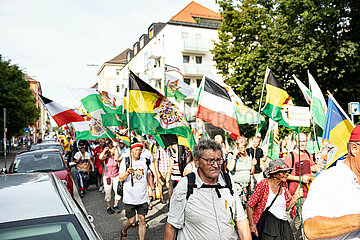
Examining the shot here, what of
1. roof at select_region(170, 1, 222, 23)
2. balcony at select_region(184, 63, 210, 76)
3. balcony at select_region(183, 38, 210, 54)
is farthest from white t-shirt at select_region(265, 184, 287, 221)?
roof at select_region(170, 1, 222, 23)

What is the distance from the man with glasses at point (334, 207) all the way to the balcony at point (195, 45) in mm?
37298

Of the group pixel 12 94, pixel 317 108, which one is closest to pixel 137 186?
pixel 317 108

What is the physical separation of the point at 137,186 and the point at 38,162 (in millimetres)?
4519

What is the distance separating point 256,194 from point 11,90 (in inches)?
1285

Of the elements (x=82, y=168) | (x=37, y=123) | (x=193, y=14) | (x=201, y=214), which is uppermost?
(x=193, y=14)

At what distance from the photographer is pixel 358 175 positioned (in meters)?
2.16

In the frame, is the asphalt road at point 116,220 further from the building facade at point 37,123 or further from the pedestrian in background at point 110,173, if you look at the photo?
the building facade at point 37,123

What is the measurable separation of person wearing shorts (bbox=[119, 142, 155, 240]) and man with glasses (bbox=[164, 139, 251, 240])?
2641 mm

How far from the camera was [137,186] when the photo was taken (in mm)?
5613

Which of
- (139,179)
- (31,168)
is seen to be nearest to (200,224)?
(139,179)

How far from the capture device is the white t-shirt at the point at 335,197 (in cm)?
196

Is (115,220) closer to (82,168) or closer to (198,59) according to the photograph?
(82,168)

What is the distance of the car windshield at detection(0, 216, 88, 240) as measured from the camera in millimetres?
2547

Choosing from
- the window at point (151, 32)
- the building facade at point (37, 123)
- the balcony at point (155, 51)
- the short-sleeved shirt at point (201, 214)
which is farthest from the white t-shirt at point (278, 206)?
the building facade at point (37, 123)
